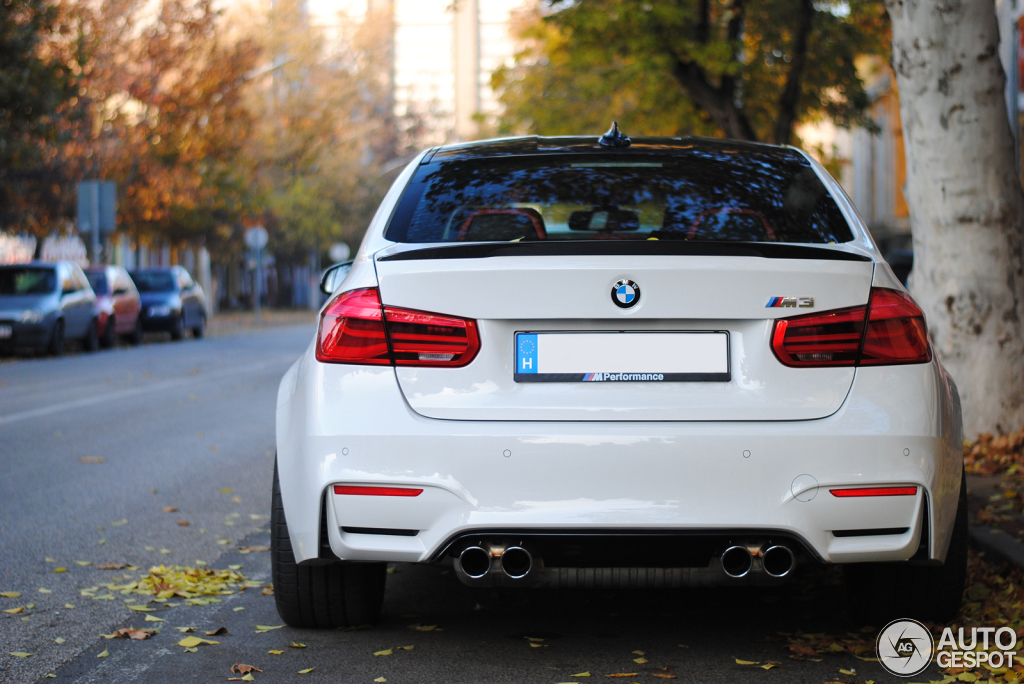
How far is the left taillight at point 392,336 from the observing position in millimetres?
3492

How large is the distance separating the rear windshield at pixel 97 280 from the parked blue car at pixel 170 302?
2722mm

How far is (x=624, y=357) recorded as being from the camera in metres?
3.48

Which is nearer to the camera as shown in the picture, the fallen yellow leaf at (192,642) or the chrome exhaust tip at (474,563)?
the chrome exhaust tip at (474,563)

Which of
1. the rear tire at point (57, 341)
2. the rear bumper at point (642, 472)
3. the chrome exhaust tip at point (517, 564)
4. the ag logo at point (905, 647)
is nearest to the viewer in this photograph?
the rear bumper at point (642, 472)

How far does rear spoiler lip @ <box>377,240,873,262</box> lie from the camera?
11.6 ft

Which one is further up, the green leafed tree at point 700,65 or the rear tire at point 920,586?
the green leafed tree at point 700,65

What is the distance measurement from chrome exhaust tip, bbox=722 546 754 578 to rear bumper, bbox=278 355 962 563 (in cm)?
9

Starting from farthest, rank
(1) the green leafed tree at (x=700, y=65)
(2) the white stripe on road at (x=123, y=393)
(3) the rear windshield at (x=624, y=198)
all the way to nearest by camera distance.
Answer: (1) the green leafed tree at (x=700, y=65)
(2) the white stripe on road at (x=123, y=393)
(3) the rear windshield at (x=624, y=198)

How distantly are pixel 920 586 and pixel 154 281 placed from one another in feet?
87.3

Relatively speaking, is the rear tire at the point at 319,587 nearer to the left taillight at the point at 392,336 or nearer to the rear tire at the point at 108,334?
the left taillight at the point at 392,336

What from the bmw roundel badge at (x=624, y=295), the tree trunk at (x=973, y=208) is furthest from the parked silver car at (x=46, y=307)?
the bmw roundel badge at (x=624, y=295)

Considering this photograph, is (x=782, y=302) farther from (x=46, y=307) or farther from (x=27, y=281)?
(x=27, y=281)

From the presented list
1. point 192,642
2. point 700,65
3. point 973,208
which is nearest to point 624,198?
point 192,642

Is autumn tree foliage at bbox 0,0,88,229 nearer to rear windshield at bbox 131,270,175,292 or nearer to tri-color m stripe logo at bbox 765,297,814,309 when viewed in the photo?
rear windshield at bbox 131,270,175,292
